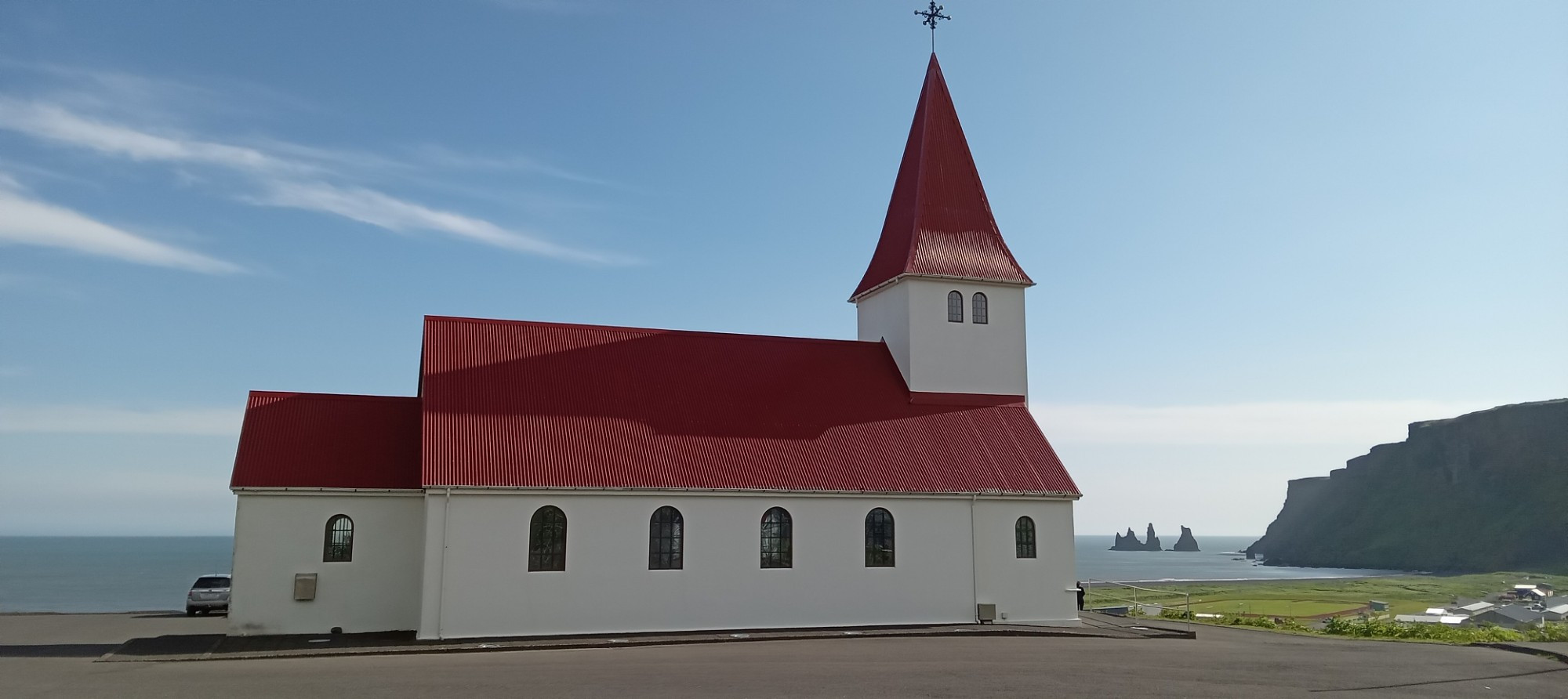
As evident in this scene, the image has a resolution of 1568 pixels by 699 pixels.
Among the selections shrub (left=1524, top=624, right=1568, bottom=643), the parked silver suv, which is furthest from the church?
shrub (left=1524, top=624, right=1568, bottom=643)

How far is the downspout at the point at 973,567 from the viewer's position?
25.8 metres

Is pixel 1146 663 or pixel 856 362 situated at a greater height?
pixel 856 362

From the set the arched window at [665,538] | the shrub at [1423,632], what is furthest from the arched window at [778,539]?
the shrub at [1423,632]

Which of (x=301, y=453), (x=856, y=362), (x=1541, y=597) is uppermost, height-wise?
(x=856, y=362)

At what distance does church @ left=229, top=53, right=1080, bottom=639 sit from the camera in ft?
75.0

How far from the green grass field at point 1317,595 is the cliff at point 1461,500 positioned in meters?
23.1

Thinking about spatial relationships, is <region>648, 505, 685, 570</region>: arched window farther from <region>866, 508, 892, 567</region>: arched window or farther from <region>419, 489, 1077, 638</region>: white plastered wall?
<region>866, 508, 892, 567</region>: arched window

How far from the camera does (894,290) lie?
3031 centimetres

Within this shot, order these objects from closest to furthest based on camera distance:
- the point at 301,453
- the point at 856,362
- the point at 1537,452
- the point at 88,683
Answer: the point at 88,683 → the point at 301,453 → the point at 856,362 → the point at 1537,452

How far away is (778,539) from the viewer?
2477cm

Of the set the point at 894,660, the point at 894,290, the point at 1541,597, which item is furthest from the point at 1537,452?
the point at 894,660

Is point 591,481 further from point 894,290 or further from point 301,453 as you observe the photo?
point 894,290

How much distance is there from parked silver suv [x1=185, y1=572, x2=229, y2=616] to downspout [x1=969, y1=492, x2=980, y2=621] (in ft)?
67.7

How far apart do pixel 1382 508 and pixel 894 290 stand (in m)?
149
